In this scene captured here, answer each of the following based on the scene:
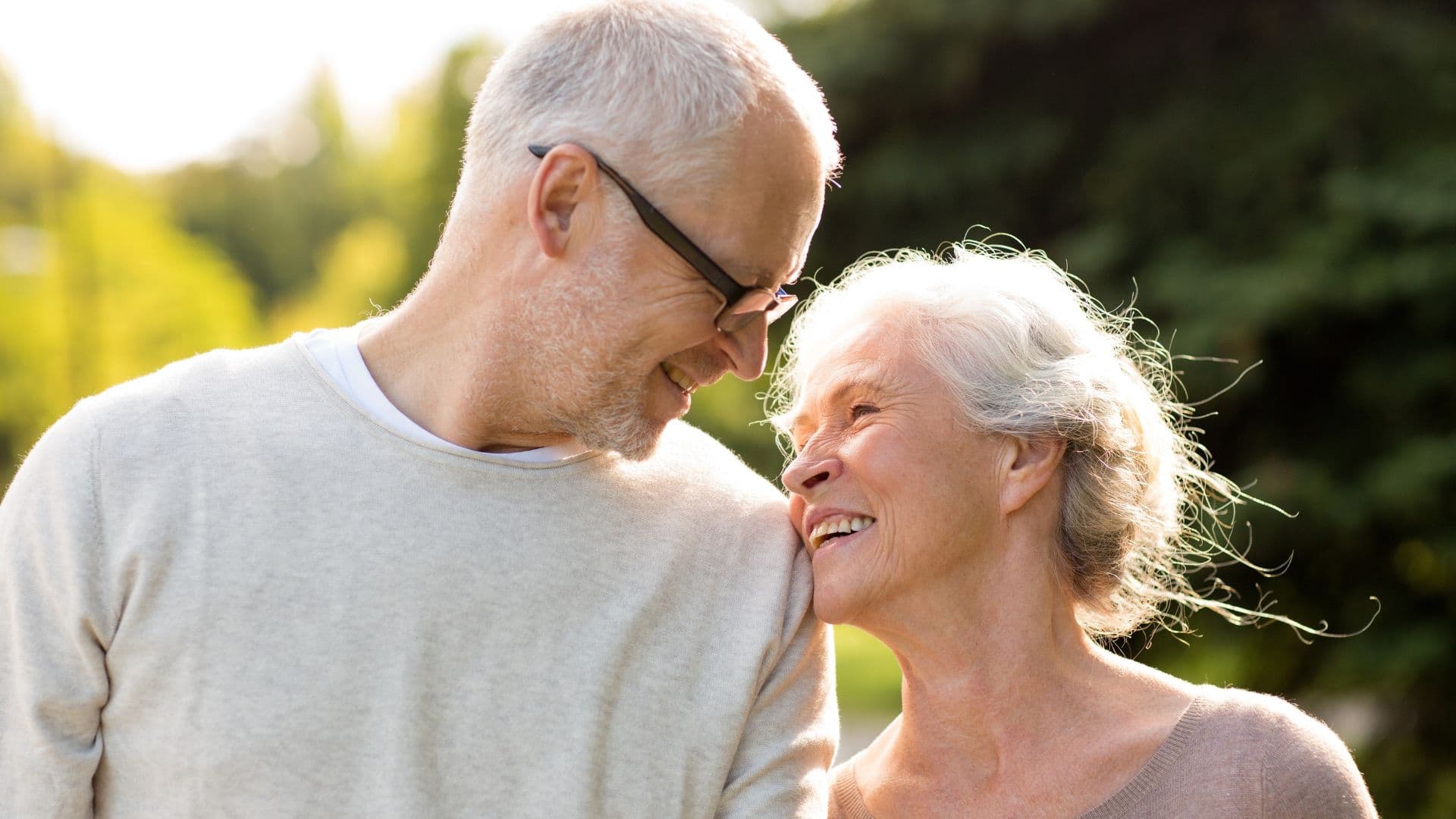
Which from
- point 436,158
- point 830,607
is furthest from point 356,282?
point 830,607

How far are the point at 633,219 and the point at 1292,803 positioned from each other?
1.55 m

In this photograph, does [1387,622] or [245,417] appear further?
[1387,622]

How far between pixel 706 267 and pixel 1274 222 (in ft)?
16.6

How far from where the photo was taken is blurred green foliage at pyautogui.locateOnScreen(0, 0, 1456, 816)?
19.7 ft

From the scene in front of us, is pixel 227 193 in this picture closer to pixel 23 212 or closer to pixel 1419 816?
pixel 23 212

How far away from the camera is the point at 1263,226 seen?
6.37 meters

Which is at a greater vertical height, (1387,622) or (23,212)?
(1387,622)

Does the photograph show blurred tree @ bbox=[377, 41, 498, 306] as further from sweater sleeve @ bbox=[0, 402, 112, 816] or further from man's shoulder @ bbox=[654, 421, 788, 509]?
sweater sleeve @ bbox=[0, 402, 112, 816]

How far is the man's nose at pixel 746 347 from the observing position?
2189mm

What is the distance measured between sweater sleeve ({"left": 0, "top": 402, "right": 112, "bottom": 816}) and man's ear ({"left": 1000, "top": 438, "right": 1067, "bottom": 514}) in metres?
1.58

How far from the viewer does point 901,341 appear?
101 inches

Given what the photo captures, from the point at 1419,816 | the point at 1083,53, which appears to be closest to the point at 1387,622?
the point at 1419,816

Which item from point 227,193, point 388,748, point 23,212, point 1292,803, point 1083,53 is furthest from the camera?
point 227,193

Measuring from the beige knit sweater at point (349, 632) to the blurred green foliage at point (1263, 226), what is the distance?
14.5ft
